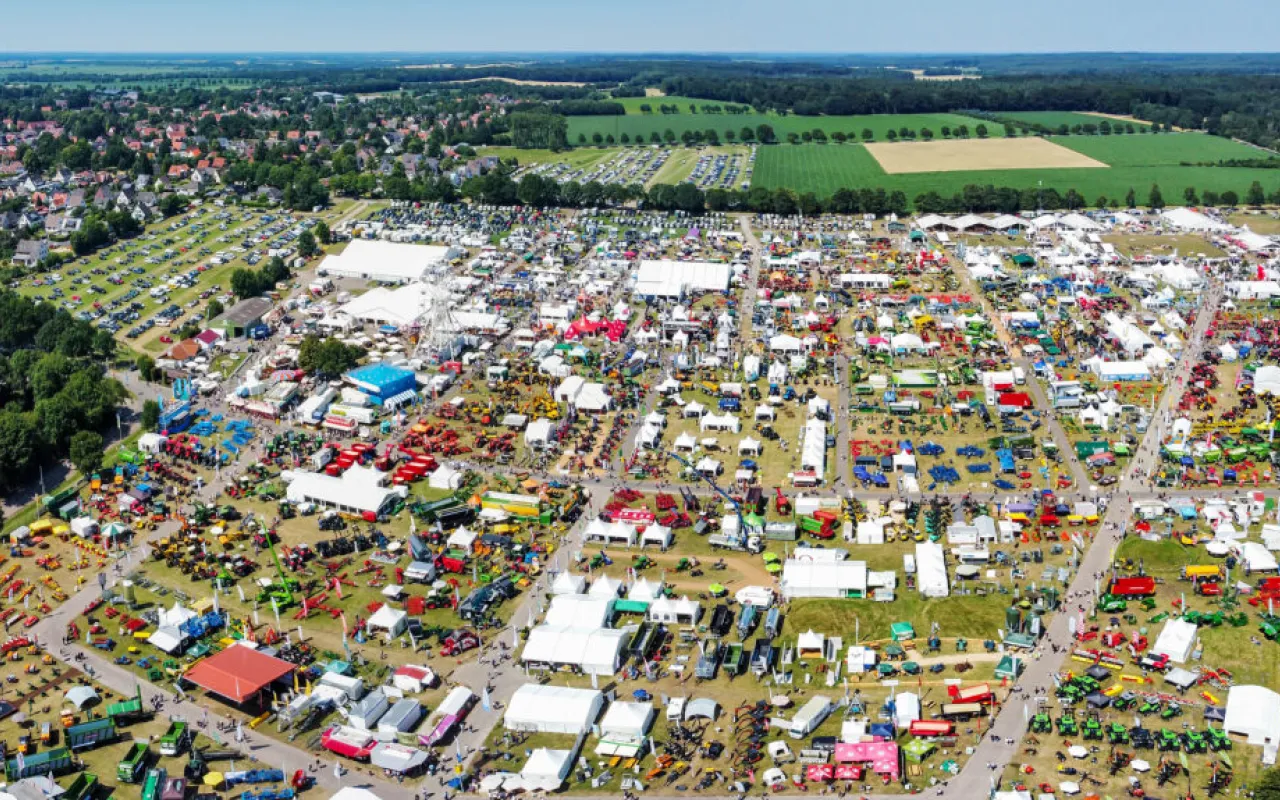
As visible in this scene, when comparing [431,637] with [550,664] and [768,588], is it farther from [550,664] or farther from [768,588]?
[768,588]

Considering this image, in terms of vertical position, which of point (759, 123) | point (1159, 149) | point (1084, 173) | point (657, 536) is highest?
point (759, 123)

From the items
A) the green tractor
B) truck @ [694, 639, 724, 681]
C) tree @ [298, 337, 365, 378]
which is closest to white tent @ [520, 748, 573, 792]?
truck @ [694, 639, 724, 681]

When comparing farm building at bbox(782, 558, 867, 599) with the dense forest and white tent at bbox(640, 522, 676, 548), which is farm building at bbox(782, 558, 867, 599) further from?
the dense forest

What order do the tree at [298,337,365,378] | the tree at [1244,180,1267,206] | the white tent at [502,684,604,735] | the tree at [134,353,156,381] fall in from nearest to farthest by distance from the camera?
the white tent at [502,684,604,735]
the tree at [298,337,365,378]
the tree at [134,353,156,381]
the tree at [1244,180,1267,206]

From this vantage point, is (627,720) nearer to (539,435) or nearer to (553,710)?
(553,710)

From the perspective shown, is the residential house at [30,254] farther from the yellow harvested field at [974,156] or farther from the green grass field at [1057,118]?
the green grass field at [1057,118]

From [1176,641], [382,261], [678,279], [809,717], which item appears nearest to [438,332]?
[678,279]

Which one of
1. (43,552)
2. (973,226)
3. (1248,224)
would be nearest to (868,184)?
(973,226)
